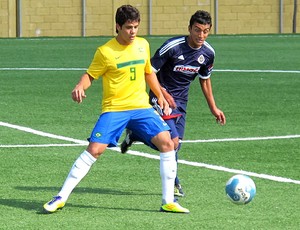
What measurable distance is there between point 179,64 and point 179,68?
6 cm

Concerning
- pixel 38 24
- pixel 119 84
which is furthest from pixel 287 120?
pixel 38 24

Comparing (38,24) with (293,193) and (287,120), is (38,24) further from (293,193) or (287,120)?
(293,193)

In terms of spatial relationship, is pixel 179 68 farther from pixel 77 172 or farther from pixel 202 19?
pixel 77 172

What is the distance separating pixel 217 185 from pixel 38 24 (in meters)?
37.0

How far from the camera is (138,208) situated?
9789mm

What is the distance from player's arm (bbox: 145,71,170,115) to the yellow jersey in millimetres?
216

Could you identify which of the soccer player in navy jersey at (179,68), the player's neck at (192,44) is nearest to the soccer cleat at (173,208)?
the soccer player in navy jersey at (179,68)

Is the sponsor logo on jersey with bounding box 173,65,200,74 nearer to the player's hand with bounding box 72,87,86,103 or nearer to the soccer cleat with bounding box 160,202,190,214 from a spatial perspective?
the player's hand with bounding box 72,87,86,103

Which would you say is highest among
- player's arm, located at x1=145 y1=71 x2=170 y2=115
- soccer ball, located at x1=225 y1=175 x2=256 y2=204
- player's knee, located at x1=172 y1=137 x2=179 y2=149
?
player's arm, located at x1=145 y1=71 x2=170 y2=115

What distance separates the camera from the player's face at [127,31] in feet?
31.4

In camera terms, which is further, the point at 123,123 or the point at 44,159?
the point at 44,159

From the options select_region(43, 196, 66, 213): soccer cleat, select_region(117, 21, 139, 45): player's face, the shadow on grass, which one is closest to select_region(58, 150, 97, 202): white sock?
select_region(43, 196, 66, 213): soccer cleat

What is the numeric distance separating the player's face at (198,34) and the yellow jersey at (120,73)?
851mm

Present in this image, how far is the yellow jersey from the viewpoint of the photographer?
32.1ft
